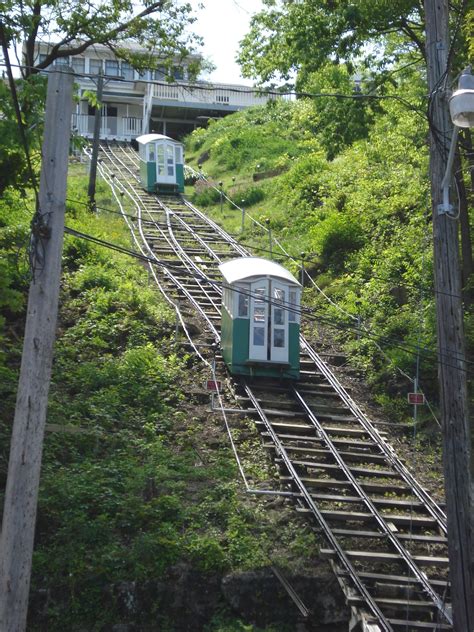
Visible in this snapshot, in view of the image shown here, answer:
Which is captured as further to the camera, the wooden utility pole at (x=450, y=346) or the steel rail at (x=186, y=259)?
the steel rail at (x=186, y=259)

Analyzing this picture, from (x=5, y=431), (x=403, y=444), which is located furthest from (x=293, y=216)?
(x=5, y=431)

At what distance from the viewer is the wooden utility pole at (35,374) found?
8.78 metres

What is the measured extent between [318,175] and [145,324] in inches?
581

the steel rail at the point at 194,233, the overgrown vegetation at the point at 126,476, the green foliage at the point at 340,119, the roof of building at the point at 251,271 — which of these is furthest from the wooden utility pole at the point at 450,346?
the steel rail at the point at 194,233

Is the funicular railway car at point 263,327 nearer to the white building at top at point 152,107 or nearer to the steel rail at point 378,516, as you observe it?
the steel rail at point 378,516

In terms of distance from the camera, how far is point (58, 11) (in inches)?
846

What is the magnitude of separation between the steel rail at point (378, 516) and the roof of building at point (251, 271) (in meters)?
Answer: 2.64

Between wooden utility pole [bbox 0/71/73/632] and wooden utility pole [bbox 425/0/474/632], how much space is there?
438 centimetres

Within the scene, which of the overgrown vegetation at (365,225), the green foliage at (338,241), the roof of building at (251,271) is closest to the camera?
the roof of building at (251,271)

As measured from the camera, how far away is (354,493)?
1602cm

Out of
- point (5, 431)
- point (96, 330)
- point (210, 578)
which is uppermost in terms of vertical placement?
point (96, 330)

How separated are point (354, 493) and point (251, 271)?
6371mm

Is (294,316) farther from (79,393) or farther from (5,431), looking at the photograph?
(5,431)

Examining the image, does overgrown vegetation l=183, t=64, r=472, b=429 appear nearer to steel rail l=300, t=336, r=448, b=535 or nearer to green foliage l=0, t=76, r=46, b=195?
steel rail l=300, t=336, r=448, b=535
